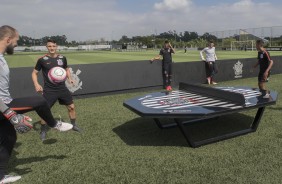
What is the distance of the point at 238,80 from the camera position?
14.4 metres

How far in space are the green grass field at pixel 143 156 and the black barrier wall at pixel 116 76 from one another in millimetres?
3229

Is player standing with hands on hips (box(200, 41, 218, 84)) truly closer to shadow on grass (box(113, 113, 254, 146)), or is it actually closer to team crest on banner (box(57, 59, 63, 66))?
shadow on grass (box(113, 113, 254, 146))

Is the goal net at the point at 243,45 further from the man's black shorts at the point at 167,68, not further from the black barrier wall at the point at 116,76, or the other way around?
the man's black shorts at the point at 167,68

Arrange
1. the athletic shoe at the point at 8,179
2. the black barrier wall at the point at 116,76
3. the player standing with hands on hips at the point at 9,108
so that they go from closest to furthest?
1. the player standing with hands on hips at the point at 9,108
2. the athletic shoe at the point at 8,179
3. the black barrier wall at the point at 116,76

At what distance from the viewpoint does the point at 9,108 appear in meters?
3.36

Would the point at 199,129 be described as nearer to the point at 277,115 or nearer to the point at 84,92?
the point at 277,115

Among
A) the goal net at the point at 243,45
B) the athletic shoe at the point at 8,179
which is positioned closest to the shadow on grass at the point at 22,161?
the athletic shoe at the point at 8,179

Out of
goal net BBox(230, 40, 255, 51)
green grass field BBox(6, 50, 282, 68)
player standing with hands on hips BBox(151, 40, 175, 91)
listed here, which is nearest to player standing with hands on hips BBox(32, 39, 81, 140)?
player standing with hands on hips BBox(151, 40, 175, 91)

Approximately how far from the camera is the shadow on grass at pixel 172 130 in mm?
5613

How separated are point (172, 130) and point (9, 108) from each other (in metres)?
3.70

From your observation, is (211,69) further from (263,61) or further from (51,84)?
→ (51,84)

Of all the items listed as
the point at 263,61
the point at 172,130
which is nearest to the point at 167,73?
the point at 263,61

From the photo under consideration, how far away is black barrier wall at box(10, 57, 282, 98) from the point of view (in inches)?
375

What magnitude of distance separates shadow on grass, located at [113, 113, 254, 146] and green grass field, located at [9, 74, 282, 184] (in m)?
0.02
